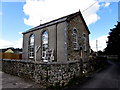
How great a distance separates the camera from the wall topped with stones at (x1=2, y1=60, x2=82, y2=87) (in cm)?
768

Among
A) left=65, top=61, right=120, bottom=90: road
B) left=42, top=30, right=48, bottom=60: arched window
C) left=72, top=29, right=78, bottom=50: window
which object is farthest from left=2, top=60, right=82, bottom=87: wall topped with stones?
left=42, top=30, right=48, bottom=60: arched window

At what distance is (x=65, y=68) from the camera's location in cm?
819

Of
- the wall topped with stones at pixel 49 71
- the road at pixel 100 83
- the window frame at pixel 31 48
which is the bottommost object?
the road at pixel 100 83

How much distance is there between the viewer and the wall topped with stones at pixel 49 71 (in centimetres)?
768

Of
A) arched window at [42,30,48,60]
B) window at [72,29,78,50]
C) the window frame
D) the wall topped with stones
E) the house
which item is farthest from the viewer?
the window frame

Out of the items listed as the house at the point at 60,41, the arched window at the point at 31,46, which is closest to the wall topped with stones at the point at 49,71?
the house at the point at 60,41

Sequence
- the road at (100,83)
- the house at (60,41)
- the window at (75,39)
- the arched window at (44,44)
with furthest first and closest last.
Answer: the arched window at (44,44) → the window at (75,39) → the house at (60,41) → the road at (100,83)

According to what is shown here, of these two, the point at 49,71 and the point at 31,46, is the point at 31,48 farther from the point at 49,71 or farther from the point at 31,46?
the point at 49,71

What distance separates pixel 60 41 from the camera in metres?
13.1

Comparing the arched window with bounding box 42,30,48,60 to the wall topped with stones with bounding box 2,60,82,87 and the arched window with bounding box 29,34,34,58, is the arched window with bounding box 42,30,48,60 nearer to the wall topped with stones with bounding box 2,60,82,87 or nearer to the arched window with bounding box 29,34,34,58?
the arched window with bounding box 29,34,34,58

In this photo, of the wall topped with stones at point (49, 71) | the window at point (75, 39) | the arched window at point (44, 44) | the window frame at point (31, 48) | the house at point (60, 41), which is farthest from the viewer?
the window frame at point (31, 48)

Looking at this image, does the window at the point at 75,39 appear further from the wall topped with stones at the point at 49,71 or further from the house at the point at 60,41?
the wall topped with stones at the point at 49,71

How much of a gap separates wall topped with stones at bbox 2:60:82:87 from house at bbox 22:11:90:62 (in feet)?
10.1

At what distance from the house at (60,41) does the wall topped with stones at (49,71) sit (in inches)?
121
